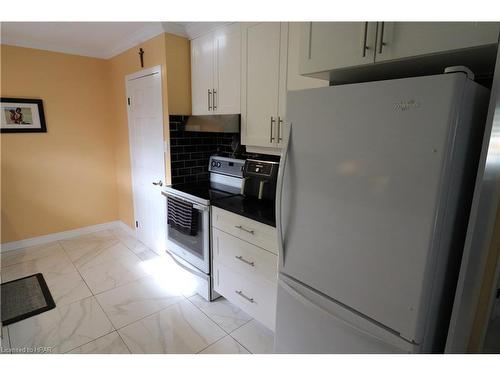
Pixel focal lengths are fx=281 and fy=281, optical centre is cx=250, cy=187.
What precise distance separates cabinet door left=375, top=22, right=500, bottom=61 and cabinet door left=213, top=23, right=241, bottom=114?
1.35 m

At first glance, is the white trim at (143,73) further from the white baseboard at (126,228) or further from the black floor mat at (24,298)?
the black floor mat at (24,298)

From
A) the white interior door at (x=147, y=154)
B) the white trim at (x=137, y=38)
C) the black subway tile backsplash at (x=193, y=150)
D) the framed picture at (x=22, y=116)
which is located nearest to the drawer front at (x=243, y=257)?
the black subway tile backsplash at (x=193, y=150)

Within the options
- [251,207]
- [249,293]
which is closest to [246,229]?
[251,207]

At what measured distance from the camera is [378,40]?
3.78 feet

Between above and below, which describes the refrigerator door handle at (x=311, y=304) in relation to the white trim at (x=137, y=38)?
below

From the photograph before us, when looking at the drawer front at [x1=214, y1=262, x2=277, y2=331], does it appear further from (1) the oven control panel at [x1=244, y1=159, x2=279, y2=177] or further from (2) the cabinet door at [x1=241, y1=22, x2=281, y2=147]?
(2) the cabinet door at [x1=241, y1=22, x2=281, y2=147]

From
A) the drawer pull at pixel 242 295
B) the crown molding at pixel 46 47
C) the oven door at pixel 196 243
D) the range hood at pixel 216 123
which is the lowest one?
the drawer pull at pixel 242 295

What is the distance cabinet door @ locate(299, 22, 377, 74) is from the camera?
3.91 feet

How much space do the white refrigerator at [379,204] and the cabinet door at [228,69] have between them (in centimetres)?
114

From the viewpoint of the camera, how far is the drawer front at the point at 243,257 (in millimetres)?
1898

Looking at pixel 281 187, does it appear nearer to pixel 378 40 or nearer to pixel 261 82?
pixel 378 40

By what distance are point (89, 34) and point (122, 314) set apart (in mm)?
2798
